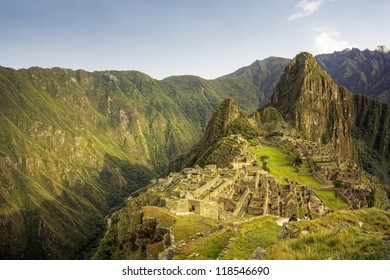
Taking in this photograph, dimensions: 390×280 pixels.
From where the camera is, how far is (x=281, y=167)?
93.1 meters

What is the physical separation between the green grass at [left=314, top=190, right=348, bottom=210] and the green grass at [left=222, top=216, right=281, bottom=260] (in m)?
47.8

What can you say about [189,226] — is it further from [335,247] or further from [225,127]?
[225,127]

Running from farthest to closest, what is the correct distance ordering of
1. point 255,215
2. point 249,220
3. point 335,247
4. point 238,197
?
point 238,197 → point 255,215 → point 249,220 → point 335,247

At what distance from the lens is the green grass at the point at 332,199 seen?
68.2 meters

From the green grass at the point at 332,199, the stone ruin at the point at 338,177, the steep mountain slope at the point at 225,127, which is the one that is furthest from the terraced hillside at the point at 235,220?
the steep mountain slope at the point at 225,127

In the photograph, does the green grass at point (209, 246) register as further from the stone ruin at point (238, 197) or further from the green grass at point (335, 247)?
the stone ruin at point (238, 197)

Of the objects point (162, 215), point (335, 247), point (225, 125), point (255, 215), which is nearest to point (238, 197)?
point (255, 215)

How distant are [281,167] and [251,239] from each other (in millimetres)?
76430

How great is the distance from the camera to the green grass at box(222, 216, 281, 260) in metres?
16.9

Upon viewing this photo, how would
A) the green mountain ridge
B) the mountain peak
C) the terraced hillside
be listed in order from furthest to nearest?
the mountain peak → the terraced hillside → the green mountain ridge

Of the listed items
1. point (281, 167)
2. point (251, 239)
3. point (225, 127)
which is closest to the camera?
point (251, 239)

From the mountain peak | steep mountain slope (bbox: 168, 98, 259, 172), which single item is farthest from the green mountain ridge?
steep mountain slope (bbox: 168, 98, 259, 172)

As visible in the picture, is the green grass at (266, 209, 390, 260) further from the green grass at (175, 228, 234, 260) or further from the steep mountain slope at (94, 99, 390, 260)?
the green grass at (175, 228, 234, 260)
